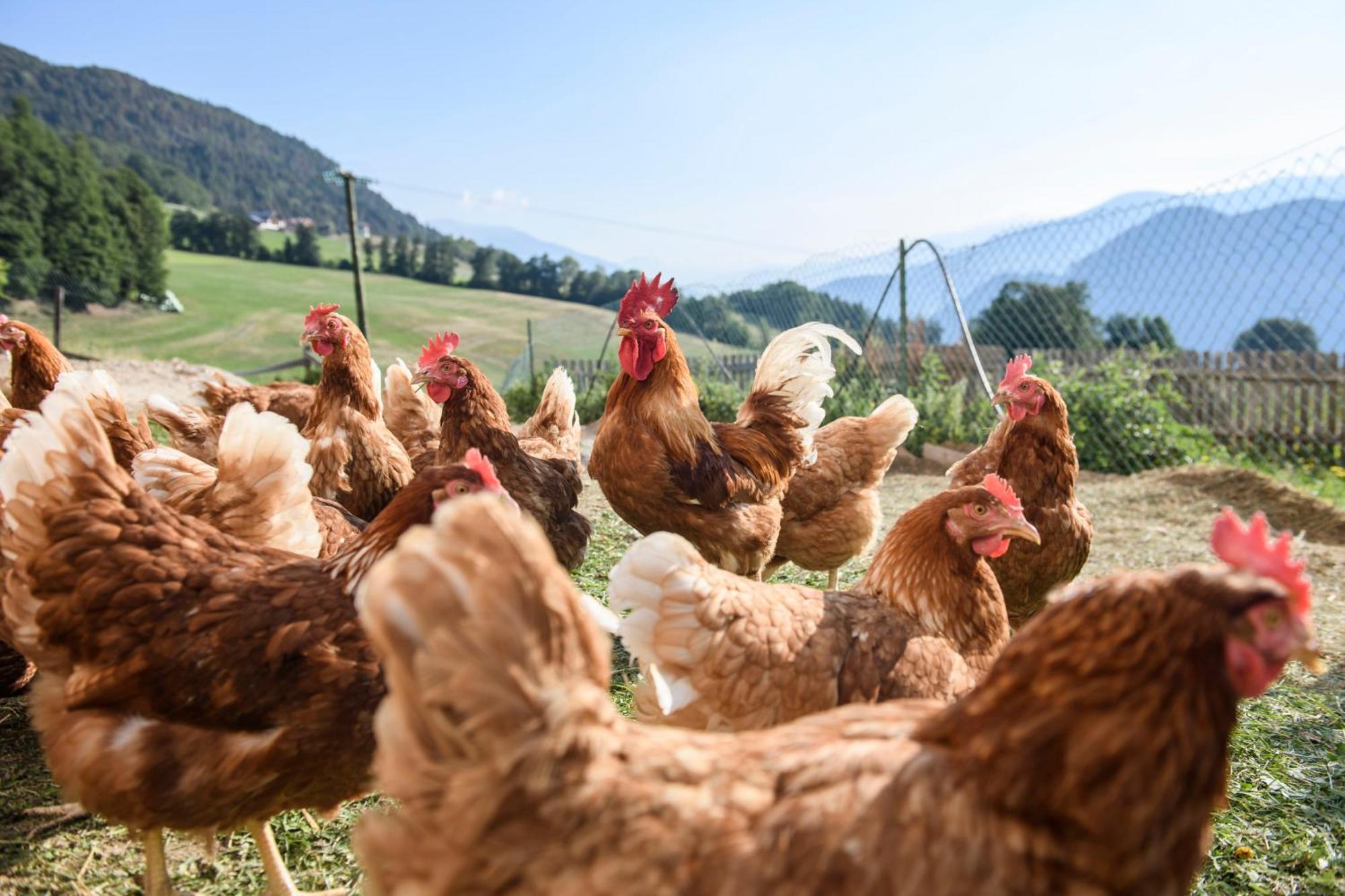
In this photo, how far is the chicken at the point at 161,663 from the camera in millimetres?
2057

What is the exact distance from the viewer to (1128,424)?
8875 mm

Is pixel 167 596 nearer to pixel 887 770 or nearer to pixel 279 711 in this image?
pixel 279 711

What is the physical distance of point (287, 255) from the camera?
46.2 meters

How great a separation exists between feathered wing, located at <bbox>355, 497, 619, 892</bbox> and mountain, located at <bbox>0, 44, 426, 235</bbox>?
248 feet

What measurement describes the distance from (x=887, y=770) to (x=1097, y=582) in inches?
21.2

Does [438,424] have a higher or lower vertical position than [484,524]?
lower

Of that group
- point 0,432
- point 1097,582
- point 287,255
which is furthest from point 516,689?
point 287,255

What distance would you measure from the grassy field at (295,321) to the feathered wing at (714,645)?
13.8 m

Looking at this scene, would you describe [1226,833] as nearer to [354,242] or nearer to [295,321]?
[354,242]

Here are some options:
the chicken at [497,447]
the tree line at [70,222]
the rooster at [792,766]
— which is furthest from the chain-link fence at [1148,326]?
the tree line at [70,222]

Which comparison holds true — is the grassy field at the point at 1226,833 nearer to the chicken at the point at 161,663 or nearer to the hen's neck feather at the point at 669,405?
the chicken at the point at 161,663

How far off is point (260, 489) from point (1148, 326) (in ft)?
35.3

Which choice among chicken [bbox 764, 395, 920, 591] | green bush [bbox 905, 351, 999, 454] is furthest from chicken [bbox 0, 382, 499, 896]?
green bush [bbox 905, 351, 999, 454]

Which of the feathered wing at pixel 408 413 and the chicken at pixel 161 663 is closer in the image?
the chicken at pixel 161 663
